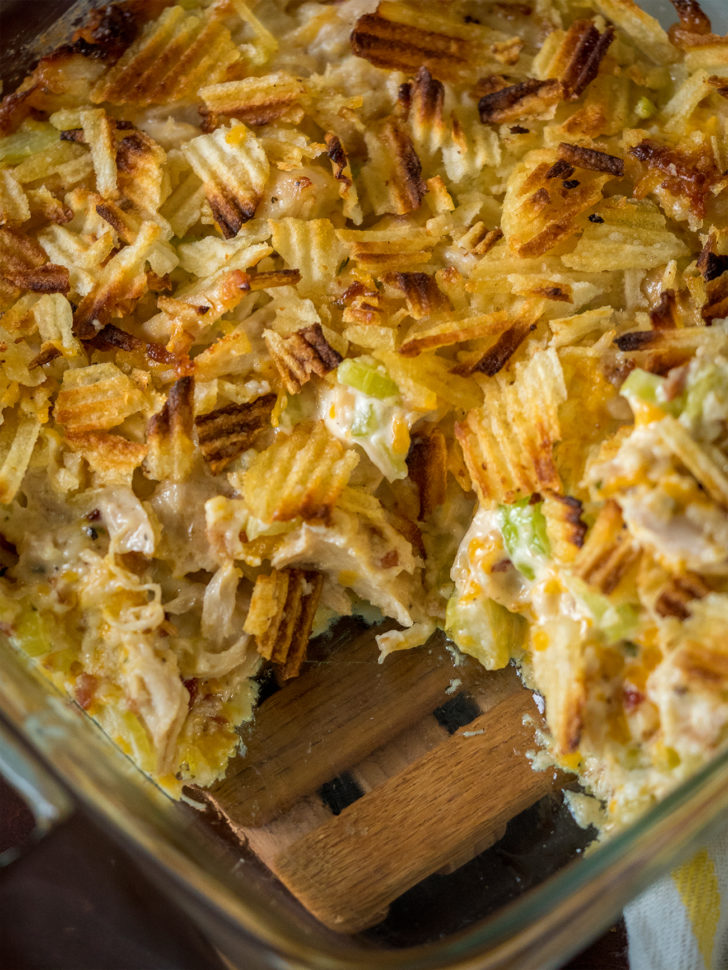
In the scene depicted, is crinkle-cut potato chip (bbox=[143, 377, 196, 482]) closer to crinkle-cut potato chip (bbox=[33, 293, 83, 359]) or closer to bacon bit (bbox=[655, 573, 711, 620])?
crinkle-cut potato chip (bbox=[33, 293, 83, 359])

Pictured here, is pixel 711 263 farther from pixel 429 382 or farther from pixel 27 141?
pixel 27 141

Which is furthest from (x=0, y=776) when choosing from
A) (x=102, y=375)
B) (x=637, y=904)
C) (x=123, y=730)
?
(x=637, y=904)

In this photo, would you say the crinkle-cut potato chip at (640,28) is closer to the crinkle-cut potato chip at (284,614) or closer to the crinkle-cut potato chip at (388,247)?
the crinkle-cut potato chip at (388,247)

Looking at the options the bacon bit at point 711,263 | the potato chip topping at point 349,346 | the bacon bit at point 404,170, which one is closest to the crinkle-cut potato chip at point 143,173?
the potato chip topping at point 349,346

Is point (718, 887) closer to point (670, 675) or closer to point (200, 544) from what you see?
point (670, 675)

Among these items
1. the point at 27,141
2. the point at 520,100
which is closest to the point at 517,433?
the point at 520,100

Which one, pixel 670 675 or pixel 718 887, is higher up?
pixel 670 675
